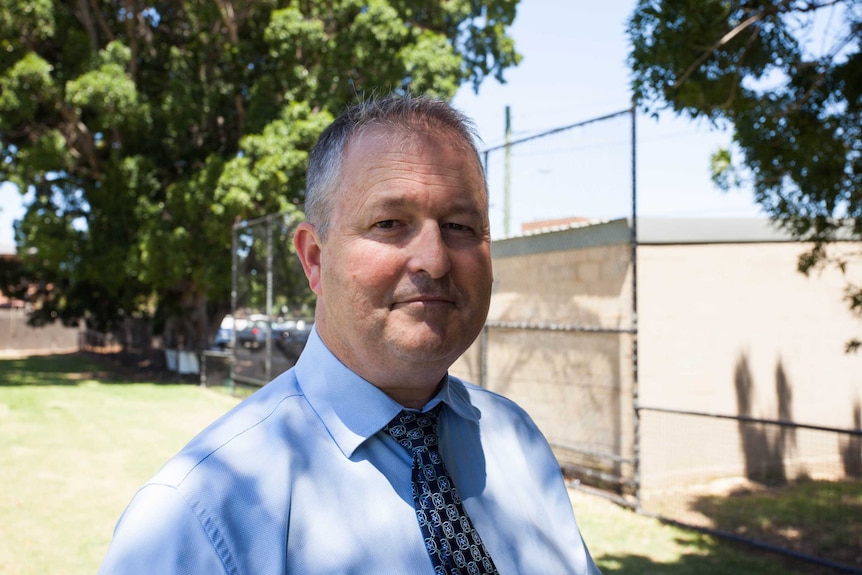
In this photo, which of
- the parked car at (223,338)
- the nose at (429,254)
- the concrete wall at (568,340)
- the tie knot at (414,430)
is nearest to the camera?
the nose at (429,254)

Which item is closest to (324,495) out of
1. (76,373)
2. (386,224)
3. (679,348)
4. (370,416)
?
(370,416)

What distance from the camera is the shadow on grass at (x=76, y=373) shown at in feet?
71.2

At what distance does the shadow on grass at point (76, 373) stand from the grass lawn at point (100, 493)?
426 cm

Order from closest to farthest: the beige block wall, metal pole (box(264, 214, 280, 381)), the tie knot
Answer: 1. the tie knot
2. the beige block wall
3. metal pole (box(264, 214, 280, 381))

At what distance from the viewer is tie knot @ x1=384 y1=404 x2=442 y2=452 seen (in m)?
1.70

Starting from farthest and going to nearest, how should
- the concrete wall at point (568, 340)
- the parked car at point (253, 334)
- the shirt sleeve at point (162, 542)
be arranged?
the parked car at point (253, 334) → the concrete wall at point (568, 340) → the shirt sleeve at point (162, 542)

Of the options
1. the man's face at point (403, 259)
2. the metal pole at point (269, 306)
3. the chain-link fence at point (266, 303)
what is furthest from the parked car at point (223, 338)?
the man's face at point (403, 259)

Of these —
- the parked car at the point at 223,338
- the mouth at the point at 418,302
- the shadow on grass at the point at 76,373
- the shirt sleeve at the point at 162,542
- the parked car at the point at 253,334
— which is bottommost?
the shadow on grass at the point at 76,373

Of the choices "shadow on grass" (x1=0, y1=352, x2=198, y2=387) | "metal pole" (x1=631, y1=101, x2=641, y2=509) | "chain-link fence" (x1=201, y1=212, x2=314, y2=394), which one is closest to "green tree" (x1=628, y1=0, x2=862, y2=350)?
"metal pole" (x1=631, y1=101, x2=641, y2=509)

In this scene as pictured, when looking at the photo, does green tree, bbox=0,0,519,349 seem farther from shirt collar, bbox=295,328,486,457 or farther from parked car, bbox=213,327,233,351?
shirt collar, bbox=295,328,486,457

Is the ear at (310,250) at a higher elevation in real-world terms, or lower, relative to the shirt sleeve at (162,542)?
higher

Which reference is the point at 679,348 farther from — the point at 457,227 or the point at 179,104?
the point at 179,104

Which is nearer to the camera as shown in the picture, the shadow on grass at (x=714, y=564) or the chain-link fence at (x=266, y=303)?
the shadow on grass at (x=714, y=564)

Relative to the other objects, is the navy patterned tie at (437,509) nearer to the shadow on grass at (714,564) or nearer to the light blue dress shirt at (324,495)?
the light blue dress shirt at (324,495)
